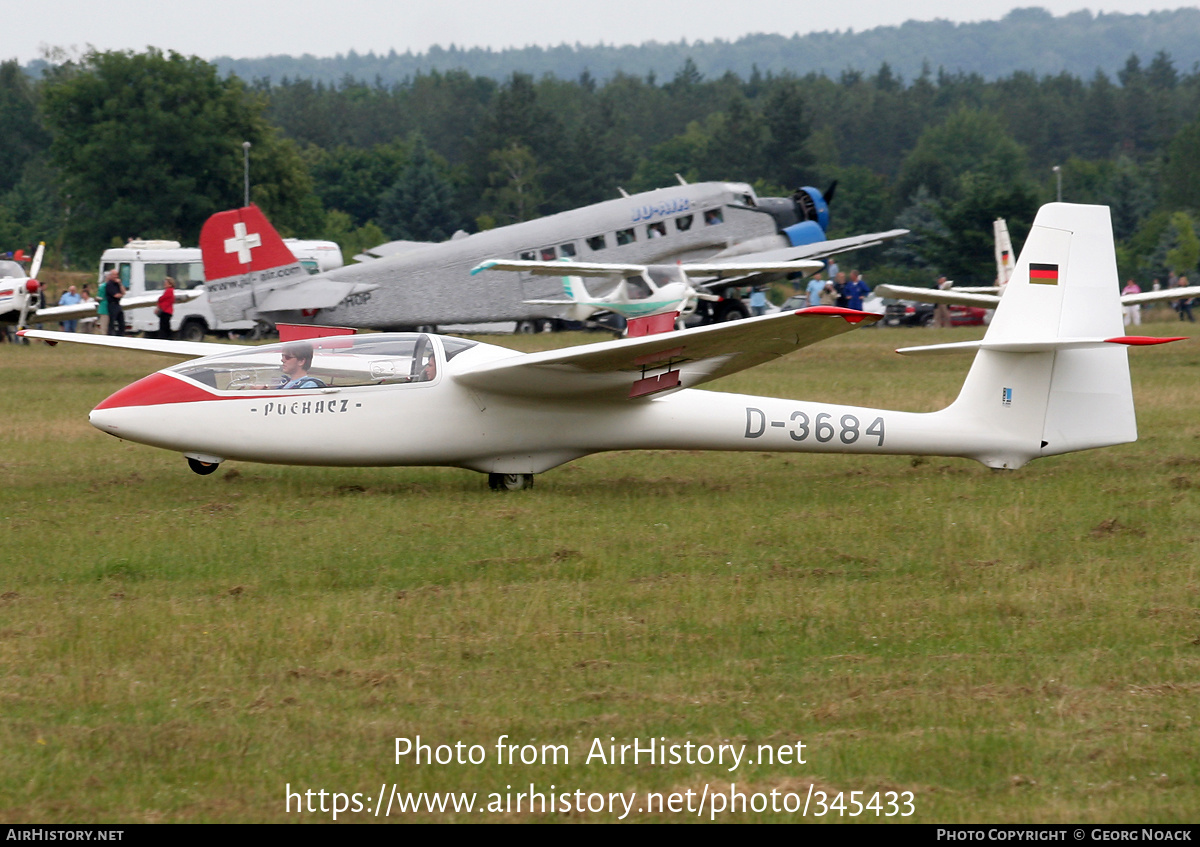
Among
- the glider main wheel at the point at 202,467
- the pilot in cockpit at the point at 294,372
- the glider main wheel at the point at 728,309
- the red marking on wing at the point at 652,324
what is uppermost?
the red marking on wing at the point at 652,324

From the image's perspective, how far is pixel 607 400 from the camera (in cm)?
1201

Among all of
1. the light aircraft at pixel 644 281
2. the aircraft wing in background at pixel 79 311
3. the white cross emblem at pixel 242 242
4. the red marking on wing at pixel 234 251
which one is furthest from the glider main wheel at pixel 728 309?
the aircraft wing in background at pixel 79 311

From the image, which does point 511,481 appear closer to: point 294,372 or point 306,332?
point 294,372

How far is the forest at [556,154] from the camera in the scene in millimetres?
74500

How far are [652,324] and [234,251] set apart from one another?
1892 cm

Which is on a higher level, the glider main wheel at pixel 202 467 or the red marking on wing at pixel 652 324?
the red marking on wing at pixel 652 324

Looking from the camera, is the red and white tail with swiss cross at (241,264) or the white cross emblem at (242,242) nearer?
the red and white tail with swiss cross at (241,264)

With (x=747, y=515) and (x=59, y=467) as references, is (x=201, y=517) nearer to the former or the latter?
(x=59, y=467)

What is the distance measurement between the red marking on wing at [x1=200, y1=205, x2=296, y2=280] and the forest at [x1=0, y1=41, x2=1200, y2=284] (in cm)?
4682

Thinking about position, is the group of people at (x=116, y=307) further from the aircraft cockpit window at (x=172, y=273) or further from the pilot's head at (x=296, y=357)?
the pilot's head at (x=296, y=357)

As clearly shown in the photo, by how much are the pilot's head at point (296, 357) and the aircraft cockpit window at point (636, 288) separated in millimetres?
18736

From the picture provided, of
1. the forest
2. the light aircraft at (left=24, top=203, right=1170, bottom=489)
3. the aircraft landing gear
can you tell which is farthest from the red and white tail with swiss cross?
the forest

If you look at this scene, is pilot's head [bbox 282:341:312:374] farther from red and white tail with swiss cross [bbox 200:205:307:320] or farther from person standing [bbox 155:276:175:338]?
person standing [bbox 155:276:175:338]
